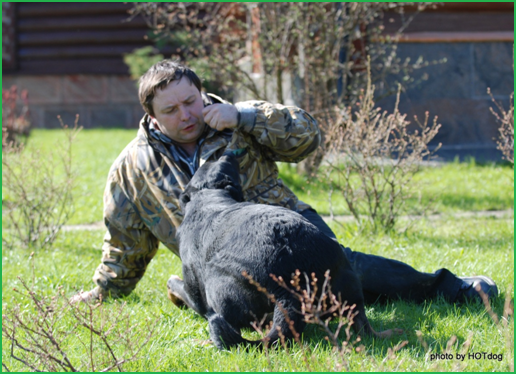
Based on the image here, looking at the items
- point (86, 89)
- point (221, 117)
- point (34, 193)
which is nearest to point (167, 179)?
point (221, 117)

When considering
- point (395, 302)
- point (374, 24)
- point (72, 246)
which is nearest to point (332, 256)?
point (395, 302)

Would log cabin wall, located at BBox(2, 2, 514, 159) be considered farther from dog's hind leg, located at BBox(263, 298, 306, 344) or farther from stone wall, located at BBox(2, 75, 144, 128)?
dog's hind leg, located at BBox(263, 298, 306, 344)

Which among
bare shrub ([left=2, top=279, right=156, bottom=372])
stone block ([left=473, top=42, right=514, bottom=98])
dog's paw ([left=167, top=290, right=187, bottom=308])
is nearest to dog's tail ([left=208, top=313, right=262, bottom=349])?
bare shrub ([left=2, top=279, right=156, bottom=372])

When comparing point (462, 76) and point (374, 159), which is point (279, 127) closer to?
point (374, 159)

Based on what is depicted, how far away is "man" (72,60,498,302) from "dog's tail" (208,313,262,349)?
966 mm

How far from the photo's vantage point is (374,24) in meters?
9.14

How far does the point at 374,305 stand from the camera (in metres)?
3.51

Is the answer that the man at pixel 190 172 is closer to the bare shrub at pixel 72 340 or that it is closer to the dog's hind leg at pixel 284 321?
the bare shrub at pixel 72 340

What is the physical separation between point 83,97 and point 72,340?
13807 mm

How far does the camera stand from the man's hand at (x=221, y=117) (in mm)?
3428

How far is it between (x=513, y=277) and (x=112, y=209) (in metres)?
2.70

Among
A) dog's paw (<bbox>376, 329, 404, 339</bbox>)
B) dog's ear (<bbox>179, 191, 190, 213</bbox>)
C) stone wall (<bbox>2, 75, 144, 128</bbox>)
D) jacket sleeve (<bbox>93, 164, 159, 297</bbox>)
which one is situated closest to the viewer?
dog's paw (<bbox>376, 329, 404, 339</bbox>)

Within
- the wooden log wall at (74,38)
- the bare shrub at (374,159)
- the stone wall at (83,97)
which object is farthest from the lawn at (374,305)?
the wooden log wall at (74,38)

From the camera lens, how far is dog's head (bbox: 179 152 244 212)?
3150 millimetres
